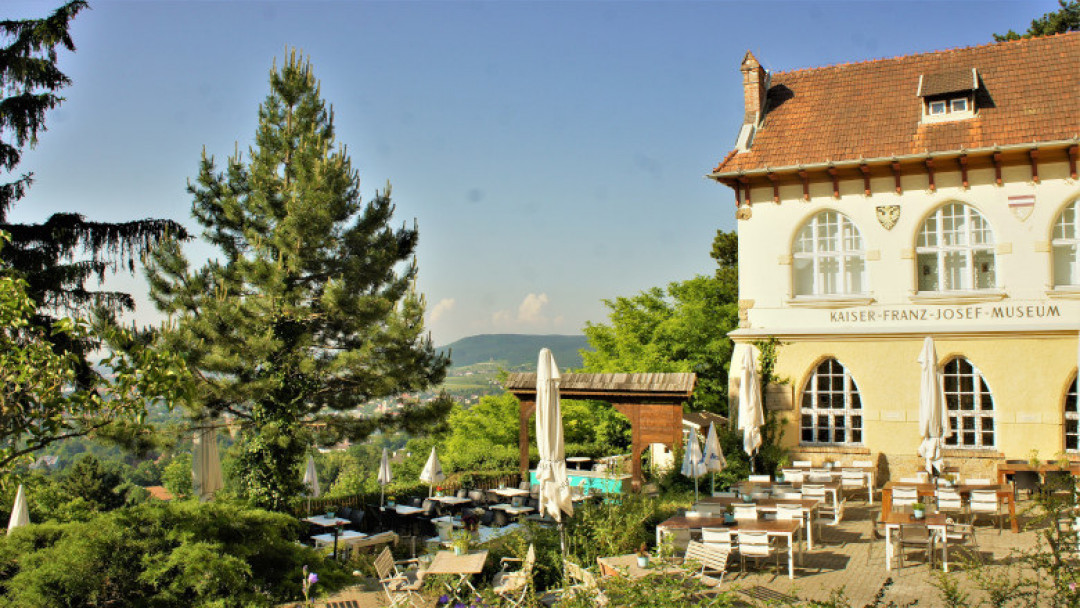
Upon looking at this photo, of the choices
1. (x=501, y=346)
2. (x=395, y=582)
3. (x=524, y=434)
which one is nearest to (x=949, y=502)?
(x=395, y=582)

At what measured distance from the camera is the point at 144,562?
7578 millimetres

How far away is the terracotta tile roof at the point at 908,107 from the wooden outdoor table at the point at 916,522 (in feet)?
31.6

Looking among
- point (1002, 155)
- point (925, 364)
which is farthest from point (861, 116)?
point (925, 364)

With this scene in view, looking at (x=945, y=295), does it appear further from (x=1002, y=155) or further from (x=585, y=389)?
(x=585, y=389)

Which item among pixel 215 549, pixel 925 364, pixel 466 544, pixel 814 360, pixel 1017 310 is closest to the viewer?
pixel 215 549

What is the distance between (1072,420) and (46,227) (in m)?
20.4

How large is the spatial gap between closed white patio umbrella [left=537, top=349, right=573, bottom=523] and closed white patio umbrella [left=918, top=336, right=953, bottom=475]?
23.2ft

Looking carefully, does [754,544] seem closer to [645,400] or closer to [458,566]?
[458,566]

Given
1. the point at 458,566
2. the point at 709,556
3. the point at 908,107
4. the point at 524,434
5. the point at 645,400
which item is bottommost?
the point at 458,566

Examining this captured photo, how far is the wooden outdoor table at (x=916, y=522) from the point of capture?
32.7 feet

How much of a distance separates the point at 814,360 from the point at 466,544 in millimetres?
10853

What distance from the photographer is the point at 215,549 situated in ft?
25.8

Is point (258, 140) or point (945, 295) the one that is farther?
point (258, 140)

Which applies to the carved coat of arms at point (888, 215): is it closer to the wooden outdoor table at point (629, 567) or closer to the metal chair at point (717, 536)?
the metal chair at point (717, 536)
